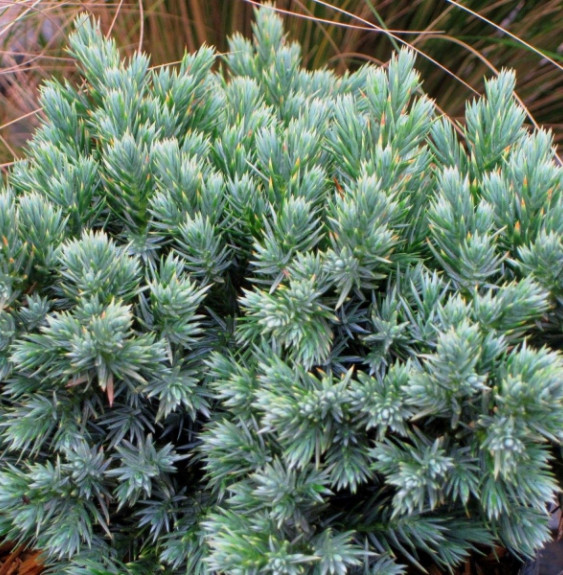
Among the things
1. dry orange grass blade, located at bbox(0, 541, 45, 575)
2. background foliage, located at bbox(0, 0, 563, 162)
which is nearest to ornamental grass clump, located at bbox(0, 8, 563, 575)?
dry orange grass blade, located at bbox(0, 541, 45, 575)

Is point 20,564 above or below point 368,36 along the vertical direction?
below

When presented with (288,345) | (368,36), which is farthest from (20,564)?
(368,36)

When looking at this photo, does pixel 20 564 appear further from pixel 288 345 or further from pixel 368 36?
pixel 368 36

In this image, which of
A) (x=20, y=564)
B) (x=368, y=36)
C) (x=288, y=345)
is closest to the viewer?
(x=288, y=345)

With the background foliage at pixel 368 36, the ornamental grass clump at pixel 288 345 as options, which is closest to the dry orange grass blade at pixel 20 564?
the ornamental grass clump at pixel 288 345

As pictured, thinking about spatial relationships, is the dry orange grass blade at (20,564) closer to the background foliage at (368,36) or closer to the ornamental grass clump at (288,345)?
the ornamental grass clump at (288,345)

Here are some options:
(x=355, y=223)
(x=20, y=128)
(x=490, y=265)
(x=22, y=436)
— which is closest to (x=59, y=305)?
(x=22, y=436)
